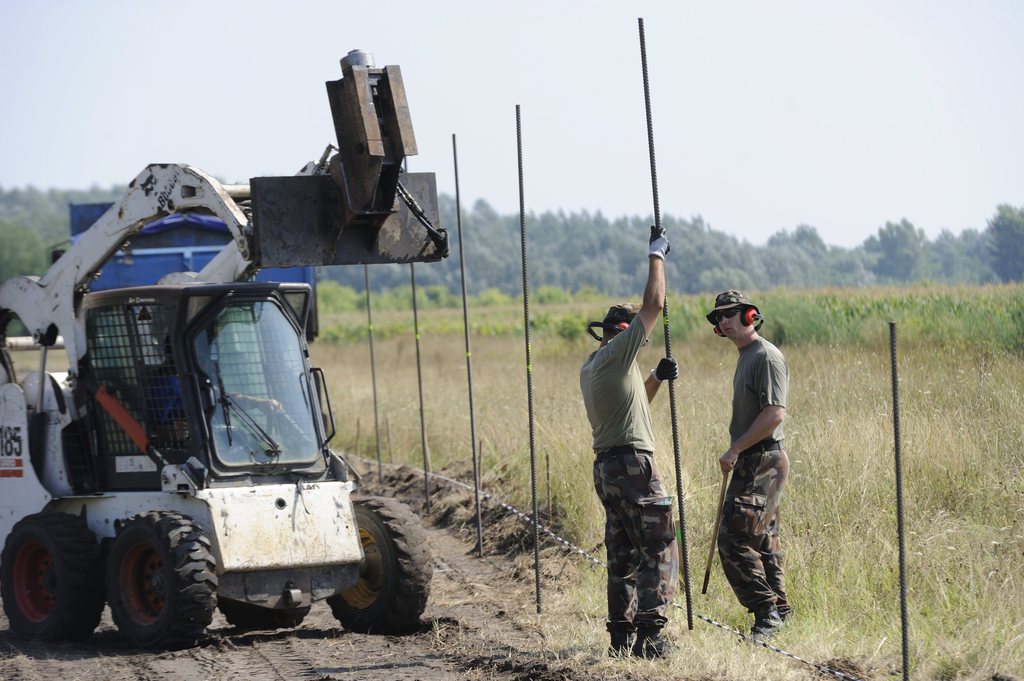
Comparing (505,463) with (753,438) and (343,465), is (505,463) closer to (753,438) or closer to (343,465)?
(343,465)

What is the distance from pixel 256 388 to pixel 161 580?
1.39 meters

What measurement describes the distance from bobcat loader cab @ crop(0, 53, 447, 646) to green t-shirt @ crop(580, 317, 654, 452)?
153cm

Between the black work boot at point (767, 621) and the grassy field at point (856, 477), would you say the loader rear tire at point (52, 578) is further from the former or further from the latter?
the black work boot at point (767, 621)

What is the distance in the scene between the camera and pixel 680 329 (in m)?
21.5

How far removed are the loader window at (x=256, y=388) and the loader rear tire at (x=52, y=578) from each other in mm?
1167

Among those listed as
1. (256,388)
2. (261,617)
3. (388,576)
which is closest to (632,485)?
(388,576)

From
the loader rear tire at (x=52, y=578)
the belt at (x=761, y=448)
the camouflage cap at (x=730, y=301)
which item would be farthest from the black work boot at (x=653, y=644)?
the loader rear tire at (x=52, y=578)

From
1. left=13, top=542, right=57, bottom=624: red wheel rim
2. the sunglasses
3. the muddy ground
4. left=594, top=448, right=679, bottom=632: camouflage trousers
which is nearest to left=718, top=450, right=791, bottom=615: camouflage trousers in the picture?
left=594, top=448, right=679, bottom=632: camouflage trousers

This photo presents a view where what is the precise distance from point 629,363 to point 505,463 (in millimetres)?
6717

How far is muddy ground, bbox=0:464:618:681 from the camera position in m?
7.32

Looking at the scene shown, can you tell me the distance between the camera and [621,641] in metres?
7.11

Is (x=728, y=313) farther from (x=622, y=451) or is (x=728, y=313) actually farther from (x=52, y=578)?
(x=52, y=578)

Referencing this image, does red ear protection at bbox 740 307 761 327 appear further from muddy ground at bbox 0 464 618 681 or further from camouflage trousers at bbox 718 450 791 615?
muddy ground at bbox 0 464 618 681

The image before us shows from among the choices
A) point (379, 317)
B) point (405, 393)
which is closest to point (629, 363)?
point (405, 393)
